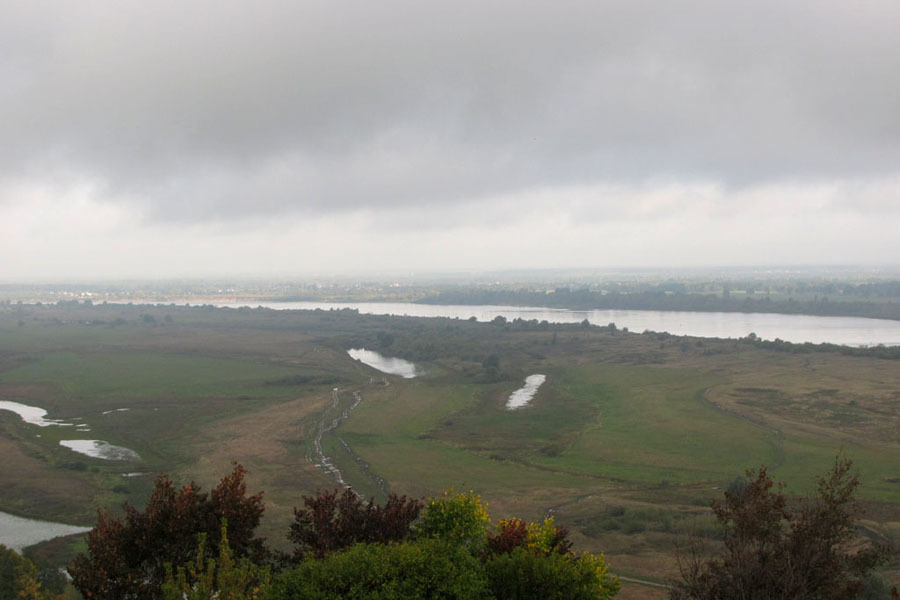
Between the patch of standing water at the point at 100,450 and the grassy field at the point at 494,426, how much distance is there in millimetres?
759

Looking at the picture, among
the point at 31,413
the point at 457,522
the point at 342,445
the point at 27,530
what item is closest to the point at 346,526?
the point at 457,522

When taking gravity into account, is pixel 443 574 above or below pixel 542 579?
above

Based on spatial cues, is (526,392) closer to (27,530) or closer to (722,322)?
(27,530)

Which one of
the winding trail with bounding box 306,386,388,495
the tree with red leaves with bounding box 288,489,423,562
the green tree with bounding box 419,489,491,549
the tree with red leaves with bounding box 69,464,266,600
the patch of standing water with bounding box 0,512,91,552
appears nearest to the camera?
the tree with red leaves with bounding box 69,464,266,600

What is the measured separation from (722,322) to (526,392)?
268ft

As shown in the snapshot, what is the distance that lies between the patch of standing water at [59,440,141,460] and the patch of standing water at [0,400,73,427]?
6.52 meters

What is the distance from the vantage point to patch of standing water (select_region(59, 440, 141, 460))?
41.2 m

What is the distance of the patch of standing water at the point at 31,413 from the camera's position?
50844 millimetres

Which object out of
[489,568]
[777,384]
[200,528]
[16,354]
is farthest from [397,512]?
[16,354]

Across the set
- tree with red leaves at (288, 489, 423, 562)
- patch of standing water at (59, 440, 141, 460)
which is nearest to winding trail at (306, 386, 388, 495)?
tree with red leaves at (288, 489, 423, 562)

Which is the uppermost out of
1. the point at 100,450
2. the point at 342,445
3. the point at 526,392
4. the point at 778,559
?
the point at 778,559

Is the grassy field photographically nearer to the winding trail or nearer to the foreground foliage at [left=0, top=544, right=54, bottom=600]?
the winding trail

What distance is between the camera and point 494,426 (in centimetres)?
4847

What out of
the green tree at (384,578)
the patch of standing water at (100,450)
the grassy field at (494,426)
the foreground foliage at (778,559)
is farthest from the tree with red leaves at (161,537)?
the patch of standing water at (100,450)
